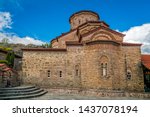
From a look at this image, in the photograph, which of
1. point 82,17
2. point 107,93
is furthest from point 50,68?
point 82,17

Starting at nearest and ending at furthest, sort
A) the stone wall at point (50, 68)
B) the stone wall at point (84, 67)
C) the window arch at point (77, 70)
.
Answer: the stone wall at point (84, 67) → the window arch at point (77, 70) → the stone wall at point (50, 68)

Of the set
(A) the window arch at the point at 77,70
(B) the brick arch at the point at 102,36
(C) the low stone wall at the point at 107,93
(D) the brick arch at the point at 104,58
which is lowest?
(C) the low stone wall at the point at 107,93

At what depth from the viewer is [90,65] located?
→ 13.4 metres

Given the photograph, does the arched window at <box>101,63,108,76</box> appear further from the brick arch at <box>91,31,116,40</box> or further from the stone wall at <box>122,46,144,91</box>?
the brick arch at <box>91,31,116,40</box>

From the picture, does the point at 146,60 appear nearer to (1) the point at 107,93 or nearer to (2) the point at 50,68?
(1) the point at 107,93

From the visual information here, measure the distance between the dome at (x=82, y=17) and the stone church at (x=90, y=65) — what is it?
20.1 feet

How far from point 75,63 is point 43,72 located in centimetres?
317

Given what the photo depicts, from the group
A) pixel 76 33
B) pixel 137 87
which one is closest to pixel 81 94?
pixel 137 87

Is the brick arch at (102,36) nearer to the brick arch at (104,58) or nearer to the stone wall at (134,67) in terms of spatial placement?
the stone wall at (134,67)

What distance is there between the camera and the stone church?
13.0 m

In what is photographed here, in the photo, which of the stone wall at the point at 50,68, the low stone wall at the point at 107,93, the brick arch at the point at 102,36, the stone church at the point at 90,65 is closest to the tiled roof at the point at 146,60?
the stone church at the point at 90,65

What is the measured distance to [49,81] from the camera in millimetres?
14555

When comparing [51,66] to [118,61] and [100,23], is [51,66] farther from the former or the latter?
[100,23]

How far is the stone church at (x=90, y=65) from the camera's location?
1305 centimetres
